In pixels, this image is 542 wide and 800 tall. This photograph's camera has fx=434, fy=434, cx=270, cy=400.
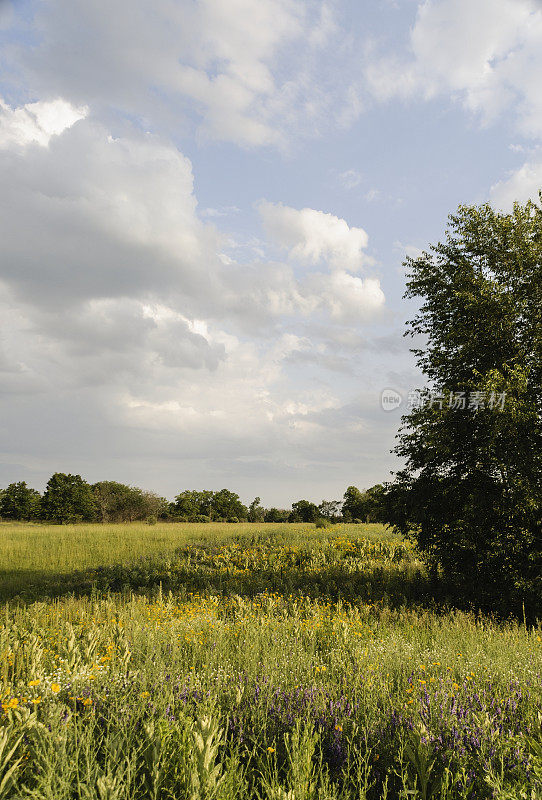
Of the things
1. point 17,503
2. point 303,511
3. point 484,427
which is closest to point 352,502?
point 303,511

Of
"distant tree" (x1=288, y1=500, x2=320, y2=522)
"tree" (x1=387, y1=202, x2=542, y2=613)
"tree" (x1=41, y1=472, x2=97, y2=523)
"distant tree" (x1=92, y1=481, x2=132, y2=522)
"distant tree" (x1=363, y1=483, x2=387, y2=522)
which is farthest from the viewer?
"distant tree" (x1=288, y1=500, x2=320, y2=522)

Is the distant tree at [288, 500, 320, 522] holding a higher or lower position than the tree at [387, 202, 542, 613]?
lower

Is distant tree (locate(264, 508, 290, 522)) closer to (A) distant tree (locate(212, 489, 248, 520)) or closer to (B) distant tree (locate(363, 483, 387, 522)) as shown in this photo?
(A) distant tree (locate(212, 489, 248, 520))

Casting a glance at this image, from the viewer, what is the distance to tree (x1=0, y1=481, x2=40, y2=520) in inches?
2798

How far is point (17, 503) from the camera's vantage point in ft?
233

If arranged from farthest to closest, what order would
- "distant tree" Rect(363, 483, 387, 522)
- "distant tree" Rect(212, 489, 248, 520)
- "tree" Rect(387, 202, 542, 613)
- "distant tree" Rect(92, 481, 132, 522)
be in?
"distant tree" Rect(212, 489, 248, 520) → "distant tree" Rect(92, 481, 132, 522) → "distant tree" Rect(363, 483, 387, 522) → "tree" Rect(387, 202, 542, 613)

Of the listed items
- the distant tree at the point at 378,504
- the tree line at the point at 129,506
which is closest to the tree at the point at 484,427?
the distant tree at the point at 378,504

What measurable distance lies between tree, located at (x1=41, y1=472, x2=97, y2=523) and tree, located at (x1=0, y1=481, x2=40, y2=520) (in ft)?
32.6

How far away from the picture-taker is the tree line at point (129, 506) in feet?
206

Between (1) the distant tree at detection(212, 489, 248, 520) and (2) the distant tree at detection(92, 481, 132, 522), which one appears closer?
(2) the distant tree at detection(92, 481, 132, 522)

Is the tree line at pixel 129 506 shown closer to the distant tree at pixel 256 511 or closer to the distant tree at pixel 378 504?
the distant tree at pixel 256 511

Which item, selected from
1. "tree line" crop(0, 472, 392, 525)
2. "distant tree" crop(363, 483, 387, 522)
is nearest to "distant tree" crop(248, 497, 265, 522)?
"tree line" crop(0, 472, 392, 525)

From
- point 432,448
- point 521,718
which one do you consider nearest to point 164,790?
point 521,718

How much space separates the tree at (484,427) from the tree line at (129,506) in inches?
1827
